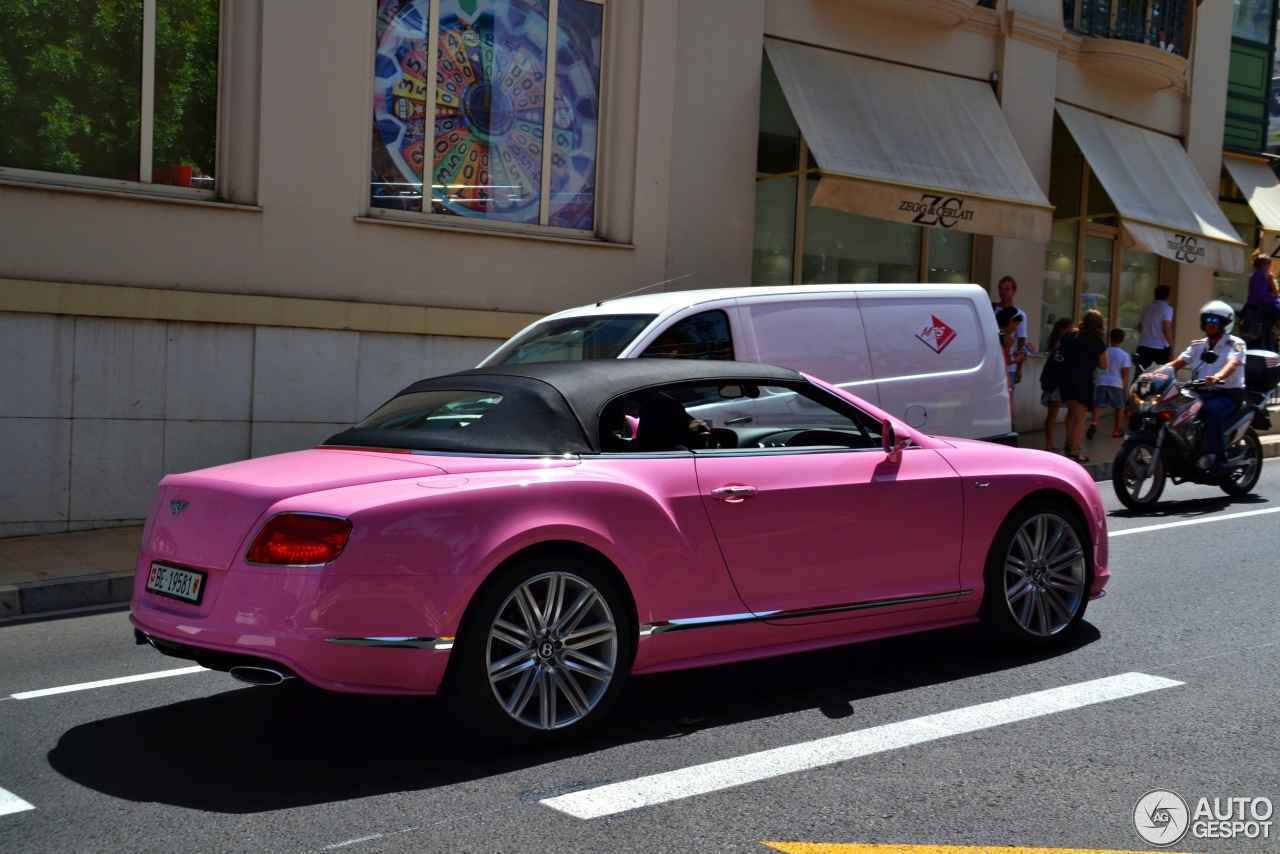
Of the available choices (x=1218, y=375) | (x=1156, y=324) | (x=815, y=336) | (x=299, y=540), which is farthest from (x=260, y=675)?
(x=1156, y=324)

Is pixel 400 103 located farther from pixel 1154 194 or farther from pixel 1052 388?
pixel 1154 194

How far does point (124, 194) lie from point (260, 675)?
7.25 m

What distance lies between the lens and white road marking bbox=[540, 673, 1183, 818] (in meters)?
4.27

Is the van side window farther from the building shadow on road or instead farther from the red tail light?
the red tail light

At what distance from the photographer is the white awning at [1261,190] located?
69.1 ft

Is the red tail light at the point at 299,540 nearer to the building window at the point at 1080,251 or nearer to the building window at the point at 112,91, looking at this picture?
the building window at the point at 112,91

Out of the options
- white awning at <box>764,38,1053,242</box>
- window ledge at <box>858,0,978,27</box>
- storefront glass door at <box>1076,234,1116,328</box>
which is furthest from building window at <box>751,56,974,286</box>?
storefront glass door at <box>1076,234,1116,328</box>

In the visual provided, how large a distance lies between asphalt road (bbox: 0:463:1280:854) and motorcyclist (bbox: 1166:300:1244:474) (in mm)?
5449

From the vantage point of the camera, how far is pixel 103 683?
19.7ft

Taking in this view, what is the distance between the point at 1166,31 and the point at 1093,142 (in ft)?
9.84

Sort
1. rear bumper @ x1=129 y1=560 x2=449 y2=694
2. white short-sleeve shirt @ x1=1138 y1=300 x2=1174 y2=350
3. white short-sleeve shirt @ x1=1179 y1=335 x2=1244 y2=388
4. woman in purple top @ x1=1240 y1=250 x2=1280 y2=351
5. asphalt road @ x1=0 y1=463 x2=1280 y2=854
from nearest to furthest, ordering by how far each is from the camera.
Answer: asphalt road @ x1=0 y1=463 x2=1280 y2=854 → rear bumper @ x1=129 y1=560 x2=449 y2=694 → white short-sleeve shirt @ x1=1179 y1=335 x2=1244 y2=388 → woman in purple top @ x1=1240 y1=250 x2=1280 y2=351 → white short-sleeve shirt @ x1=1138 y1=300 x2=1174 y2=350

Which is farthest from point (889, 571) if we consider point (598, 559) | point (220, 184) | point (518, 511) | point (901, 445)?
point (220, 184)

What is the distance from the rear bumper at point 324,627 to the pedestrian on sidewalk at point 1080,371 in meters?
11.2

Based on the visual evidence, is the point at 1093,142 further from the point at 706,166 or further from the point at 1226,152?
the point at 706,166
